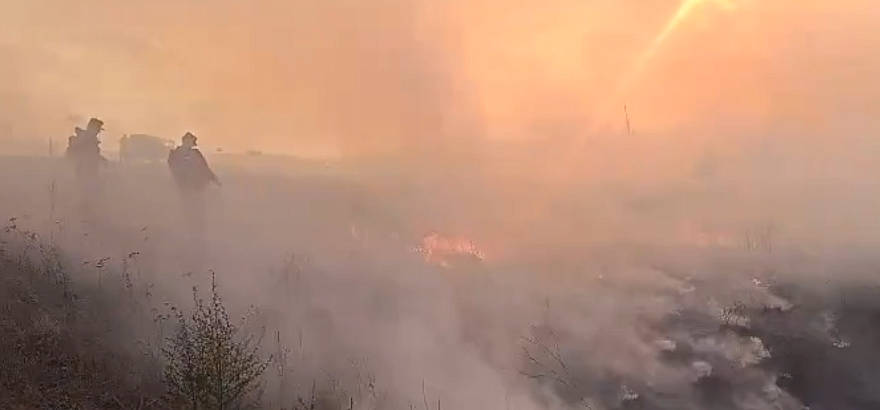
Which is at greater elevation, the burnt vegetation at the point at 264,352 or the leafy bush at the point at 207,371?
the leafy bush at the point at 207,371

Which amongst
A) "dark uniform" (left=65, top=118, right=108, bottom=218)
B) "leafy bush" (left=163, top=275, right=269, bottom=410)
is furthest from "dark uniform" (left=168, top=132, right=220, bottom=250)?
"leafy bush" (left=163, top=275, right=269, bottom=410)

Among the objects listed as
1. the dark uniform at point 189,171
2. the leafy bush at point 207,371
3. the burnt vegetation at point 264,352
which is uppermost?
the dark uniform at point 189,171

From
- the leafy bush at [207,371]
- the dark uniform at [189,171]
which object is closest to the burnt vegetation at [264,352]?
the leafy bush at [207,371]

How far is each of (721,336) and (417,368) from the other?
1142 inches

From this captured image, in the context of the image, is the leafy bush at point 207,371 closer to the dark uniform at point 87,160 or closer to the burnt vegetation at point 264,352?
the burnt vegetation at point 264,352

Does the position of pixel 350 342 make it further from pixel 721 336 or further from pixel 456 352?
pixel 721 336

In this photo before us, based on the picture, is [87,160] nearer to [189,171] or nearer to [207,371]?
[189,171]

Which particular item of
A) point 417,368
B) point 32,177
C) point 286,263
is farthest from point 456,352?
point 32,177

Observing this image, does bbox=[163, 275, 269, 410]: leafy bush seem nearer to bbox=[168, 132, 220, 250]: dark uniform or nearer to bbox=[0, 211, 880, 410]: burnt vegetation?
bbox=[0, 211, 880, 410]: burnt vegetation

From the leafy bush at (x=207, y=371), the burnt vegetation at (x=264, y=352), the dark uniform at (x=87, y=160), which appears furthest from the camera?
the dark uniform at (x=87, y=160)

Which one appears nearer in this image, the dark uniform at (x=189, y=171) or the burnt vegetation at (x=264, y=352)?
the burnt vegetation at (x=264, y=352)

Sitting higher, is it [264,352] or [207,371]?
[207,371]

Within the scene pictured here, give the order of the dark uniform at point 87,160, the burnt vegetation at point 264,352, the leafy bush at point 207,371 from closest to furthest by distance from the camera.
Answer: the leafy bush at point 207,371 < the burnt vegetation at point 264,352 < the dark uniform at point 87,160

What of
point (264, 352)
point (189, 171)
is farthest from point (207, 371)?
point (189, 171)
